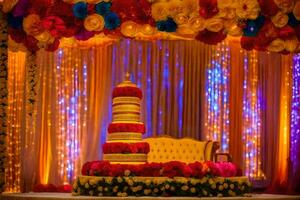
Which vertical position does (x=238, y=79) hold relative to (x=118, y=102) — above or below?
above

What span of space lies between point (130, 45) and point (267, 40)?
5.21 meters

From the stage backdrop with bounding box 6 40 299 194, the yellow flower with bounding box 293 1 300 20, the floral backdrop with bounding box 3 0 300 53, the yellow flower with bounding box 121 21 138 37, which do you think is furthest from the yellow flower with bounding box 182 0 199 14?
the stage backdrop with bounding box 6 40 299 194

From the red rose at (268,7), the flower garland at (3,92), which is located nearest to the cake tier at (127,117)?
the flower garland at (3,92)

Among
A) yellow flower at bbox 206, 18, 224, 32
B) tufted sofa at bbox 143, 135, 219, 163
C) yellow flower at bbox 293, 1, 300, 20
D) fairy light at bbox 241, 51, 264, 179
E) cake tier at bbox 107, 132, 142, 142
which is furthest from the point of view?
fairy light at bbox 241, 51, 264, 179

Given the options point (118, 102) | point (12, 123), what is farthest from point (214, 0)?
point (12, 123)

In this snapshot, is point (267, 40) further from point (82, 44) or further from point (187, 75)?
point (187, 75)

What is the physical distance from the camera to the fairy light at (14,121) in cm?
1030

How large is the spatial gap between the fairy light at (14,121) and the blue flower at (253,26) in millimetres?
4466

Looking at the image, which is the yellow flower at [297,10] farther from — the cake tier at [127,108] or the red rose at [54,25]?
the cake tier at [127,108]

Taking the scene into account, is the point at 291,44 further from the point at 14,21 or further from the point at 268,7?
the point at 14,21

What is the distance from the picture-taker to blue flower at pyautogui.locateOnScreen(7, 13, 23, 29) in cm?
697

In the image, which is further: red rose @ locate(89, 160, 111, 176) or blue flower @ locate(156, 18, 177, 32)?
red rose @ locate(89, 160, 111, 176)

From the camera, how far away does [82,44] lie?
10305 millimetres

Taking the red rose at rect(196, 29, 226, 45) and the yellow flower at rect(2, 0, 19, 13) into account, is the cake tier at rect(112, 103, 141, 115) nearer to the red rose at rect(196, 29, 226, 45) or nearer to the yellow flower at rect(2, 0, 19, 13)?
the red rose at rect(196, 29, 226, 45)
